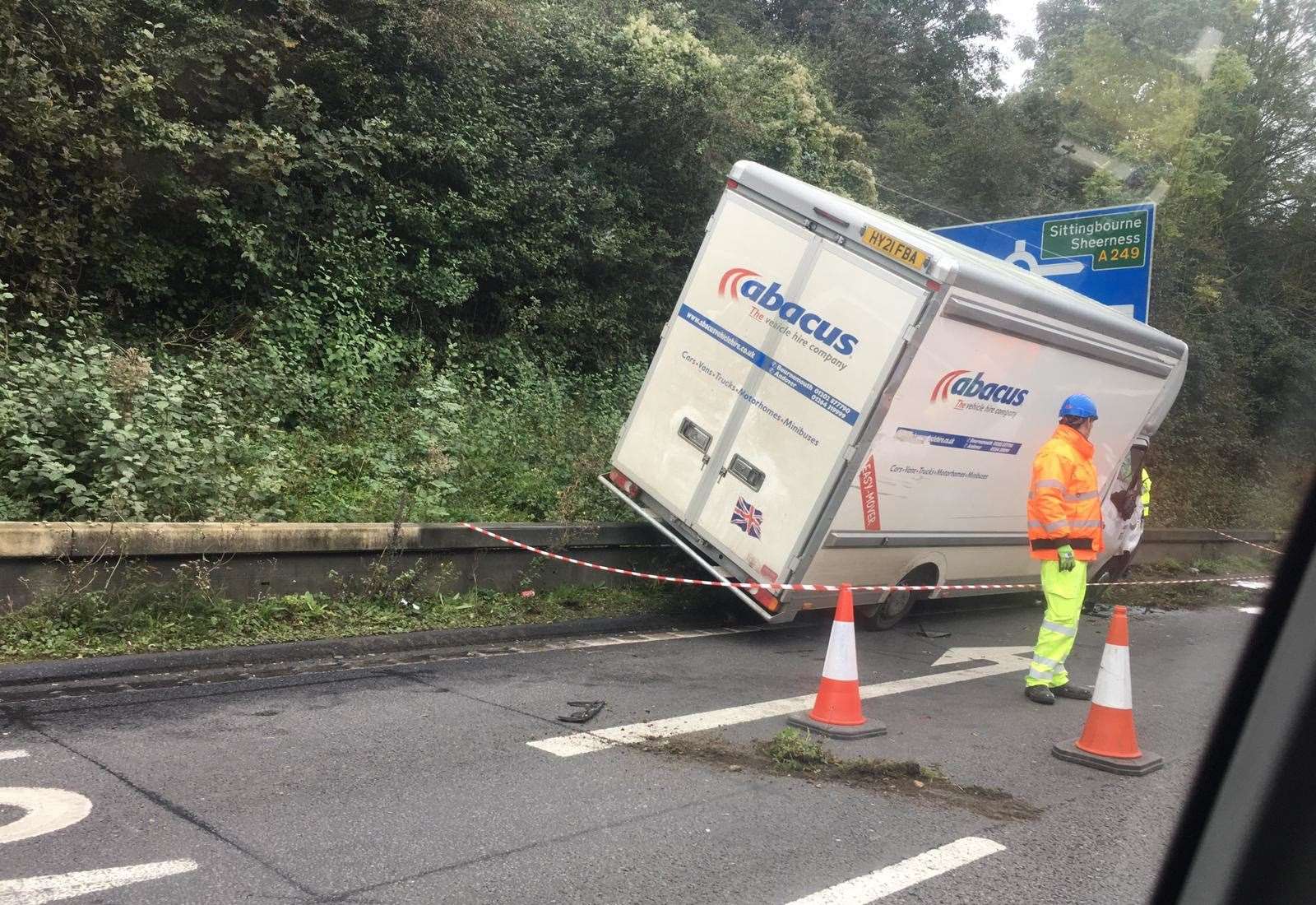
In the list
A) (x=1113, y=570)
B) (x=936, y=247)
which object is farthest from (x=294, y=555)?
(x=1113, y=570)

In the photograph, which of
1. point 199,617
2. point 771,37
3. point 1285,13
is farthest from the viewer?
point 771,37

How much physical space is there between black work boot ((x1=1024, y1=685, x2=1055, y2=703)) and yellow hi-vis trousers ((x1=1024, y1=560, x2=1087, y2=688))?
3 centimetres

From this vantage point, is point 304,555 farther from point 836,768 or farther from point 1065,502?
point 1065,502

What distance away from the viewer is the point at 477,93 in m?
13.0

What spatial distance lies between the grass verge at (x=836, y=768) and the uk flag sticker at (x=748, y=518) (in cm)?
243

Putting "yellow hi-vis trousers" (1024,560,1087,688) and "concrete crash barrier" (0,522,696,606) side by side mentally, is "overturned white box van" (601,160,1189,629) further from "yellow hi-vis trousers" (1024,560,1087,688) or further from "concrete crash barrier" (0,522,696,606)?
"yellow hi-vis trousers" (1024,560,1087,688)

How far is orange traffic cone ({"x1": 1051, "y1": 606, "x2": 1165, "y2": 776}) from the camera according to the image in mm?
5828

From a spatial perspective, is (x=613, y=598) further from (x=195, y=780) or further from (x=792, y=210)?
(x=195, y=780)

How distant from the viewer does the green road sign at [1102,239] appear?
14000mm

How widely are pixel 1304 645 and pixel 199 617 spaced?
625 cm

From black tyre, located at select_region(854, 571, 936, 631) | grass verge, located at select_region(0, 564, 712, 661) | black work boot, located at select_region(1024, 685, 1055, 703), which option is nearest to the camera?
grass verge, located at select_region(0, 564, 712, 661)

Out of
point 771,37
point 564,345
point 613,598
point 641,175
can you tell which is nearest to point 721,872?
point 613,598

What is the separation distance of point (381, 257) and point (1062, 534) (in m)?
7.82

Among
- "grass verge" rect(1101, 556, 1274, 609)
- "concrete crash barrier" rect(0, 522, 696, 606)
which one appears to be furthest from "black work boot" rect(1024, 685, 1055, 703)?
"grass verge" rect(1101, 556, 1274, 609)
